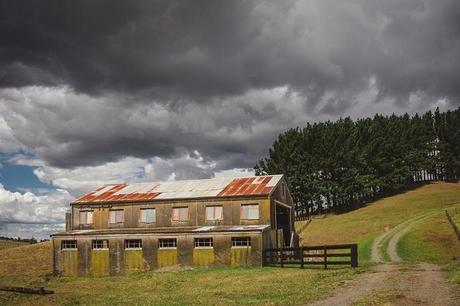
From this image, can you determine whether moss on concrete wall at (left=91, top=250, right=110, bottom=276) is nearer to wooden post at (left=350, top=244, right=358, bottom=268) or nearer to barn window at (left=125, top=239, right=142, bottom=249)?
barn window at (left=125, top=239, right=142, bottom=249)

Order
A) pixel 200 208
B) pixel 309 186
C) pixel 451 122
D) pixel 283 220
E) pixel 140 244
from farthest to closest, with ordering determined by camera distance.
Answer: pixel 451 122, pixel 309 186, pixel 283 220, pixel 200 208, pixel 140 244

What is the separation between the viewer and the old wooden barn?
37.8 meters

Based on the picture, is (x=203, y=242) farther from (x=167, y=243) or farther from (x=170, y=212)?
(x=170, y=212)

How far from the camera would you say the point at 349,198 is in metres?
89.1

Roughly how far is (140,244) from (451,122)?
310 feet

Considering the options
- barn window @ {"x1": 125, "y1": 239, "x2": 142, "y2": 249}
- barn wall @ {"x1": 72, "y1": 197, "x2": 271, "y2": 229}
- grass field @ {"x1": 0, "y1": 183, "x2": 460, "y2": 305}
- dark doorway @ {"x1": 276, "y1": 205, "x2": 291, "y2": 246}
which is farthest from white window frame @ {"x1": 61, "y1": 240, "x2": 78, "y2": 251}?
dark doorway @ {"x1": 276, "y1": 205, "x2": 291, "y2": 246}

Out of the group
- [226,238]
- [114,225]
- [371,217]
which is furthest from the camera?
[371,217]

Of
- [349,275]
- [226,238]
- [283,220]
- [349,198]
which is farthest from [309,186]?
[349,275]

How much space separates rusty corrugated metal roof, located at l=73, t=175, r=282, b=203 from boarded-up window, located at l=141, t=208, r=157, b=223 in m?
1.14

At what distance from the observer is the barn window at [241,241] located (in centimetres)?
3694

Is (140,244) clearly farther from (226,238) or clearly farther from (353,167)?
(353,167)

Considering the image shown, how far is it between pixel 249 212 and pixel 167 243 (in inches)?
322

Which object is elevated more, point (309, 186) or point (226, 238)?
point (309, 186)

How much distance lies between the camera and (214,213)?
143ft
